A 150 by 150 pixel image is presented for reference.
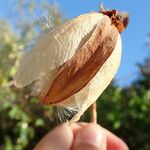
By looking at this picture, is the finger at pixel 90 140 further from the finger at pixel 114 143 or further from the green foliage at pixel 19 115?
the green foliage at pixel 19 115

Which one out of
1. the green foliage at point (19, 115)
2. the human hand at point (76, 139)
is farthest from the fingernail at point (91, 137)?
the green foliage at point (19, 115)

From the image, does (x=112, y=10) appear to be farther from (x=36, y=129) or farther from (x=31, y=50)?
(x=36, y=129)

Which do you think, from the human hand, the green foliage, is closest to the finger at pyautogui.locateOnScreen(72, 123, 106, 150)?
the human hand

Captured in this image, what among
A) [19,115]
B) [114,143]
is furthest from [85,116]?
[114,143]

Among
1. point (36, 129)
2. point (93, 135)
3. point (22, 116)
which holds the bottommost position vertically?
point (36, 129)

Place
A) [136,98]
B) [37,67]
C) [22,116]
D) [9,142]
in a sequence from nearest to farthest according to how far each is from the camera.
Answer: [37,67], [22,116], [9,142], [136,98]

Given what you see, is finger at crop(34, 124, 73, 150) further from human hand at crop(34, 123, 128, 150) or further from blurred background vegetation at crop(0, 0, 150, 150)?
blurred background vegetation at crop(0, 0, 150, 150)

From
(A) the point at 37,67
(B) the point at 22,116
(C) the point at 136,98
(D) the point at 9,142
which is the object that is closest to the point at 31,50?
(A) the point at 37,67
